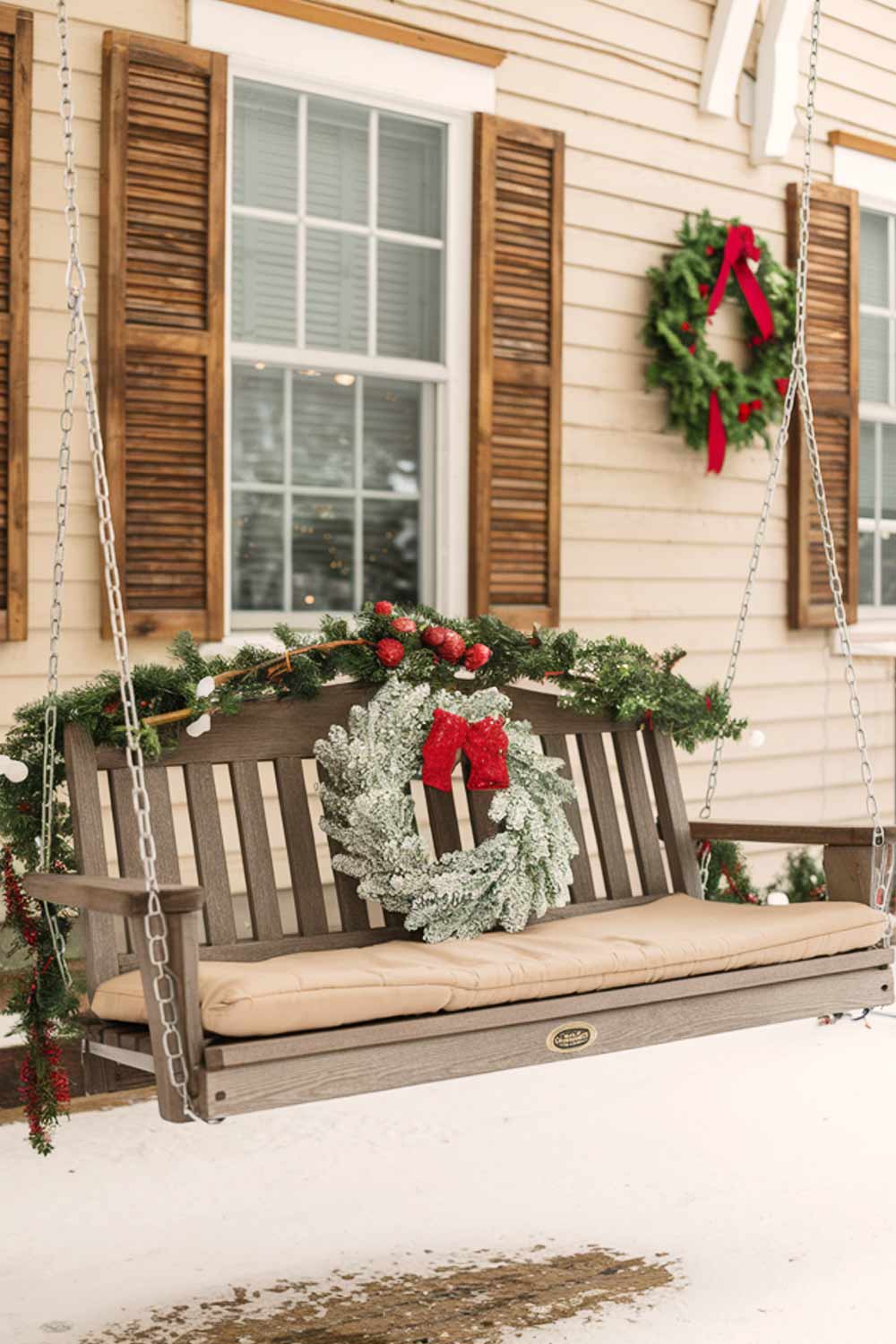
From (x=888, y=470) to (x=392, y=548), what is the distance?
2643mm

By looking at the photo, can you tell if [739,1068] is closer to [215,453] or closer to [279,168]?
[215,453]

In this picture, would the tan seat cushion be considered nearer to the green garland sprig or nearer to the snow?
the green garland sprig

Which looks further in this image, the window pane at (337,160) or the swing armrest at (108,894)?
the window pane at (337,160)

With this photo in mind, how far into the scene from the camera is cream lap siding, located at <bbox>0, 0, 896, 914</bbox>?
18.8 feet

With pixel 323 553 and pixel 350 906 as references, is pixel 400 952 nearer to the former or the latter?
pixel 350 906

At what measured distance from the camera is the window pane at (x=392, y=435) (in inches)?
208

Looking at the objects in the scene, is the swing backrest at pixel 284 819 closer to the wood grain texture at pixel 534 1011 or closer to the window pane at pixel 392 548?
the wood grain texture at pixel 534 1011

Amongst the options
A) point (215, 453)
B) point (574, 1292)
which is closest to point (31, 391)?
point (215, 453)

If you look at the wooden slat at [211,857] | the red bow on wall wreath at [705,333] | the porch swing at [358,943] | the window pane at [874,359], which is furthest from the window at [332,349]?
the window pane at [874,359]

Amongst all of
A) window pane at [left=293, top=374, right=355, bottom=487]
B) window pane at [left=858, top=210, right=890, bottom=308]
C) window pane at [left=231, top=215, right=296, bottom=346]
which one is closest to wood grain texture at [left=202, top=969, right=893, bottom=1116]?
window pane at [left=293, top=374, right=355, bottom=487]

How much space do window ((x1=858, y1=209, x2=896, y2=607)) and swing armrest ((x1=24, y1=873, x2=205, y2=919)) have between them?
4.76 m

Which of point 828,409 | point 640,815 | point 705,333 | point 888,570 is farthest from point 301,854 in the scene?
point 888,570

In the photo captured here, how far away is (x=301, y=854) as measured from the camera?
338cm

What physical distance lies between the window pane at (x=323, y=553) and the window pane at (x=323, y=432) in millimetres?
72
